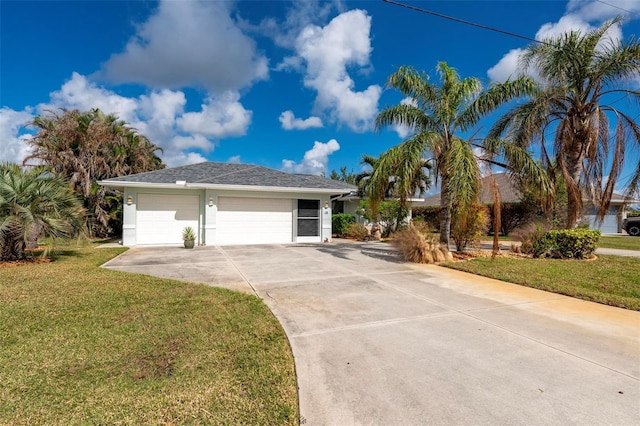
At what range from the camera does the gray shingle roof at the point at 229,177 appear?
13.2 meters

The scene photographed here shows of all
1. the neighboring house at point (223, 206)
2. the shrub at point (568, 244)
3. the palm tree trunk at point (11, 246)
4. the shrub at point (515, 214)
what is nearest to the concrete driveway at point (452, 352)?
the shrub at point (568, 244)

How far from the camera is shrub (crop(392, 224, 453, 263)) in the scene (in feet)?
30.0

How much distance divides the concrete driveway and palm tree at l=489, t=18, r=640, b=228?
6478mm

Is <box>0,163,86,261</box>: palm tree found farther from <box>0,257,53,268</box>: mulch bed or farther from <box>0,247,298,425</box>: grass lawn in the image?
<box>0,247,298,425</box>: grass lawn

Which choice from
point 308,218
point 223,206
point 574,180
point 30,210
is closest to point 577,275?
point 574,180

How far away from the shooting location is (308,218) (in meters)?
15.2

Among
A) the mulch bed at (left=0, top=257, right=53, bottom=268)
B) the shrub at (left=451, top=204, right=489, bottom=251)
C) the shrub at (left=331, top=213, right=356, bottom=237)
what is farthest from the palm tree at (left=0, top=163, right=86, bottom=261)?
the shrub at (left=331, top=213, right=356, bottom=237)

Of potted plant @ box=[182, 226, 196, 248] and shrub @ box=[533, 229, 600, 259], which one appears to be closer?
shrub @ box=[533, 229, 600, 259]

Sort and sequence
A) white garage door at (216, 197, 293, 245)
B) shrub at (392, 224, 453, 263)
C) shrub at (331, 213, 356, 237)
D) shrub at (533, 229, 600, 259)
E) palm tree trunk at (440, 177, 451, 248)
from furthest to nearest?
shrub at (331, 213, 356, 237)
white garage door at (216, 197, 293, 245)
palm tree trunk at (440, 177, 451, 248)
shrub at (533, 229, 600, 259)
shrub at (392, 224, 453, 263)

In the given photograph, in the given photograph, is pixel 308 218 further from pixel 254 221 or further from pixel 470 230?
pixel 470 230

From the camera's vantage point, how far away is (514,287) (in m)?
6.40

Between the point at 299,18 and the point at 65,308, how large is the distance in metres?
10.9

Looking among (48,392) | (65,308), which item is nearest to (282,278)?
(65,308)

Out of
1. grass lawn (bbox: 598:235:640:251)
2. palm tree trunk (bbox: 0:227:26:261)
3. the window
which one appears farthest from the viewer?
the window
